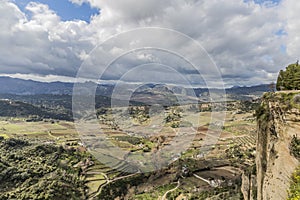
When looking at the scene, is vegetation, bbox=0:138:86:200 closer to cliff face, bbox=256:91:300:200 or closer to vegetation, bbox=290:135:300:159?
cliff face, bbox=256:91:300:200

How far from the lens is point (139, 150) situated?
179 feet

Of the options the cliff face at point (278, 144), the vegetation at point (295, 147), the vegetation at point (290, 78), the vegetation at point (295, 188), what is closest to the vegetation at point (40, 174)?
the cliff face at point (278, 144)

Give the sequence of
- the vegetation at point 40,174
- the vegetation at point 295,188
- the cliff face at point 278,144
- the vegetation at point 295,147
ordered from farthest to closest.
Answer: the vegetation at point 40,174 → the cliff face at point 278,144 → the vegetation at point 295,147 → the vegetation at point 295,188

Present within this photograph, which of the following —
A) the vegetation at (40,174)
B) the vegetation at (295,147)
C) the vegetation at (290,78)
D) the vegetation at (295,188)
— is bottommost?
the vegetation at (40,174)

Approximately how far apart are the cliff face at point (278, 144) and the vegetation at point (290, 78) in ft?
12.4

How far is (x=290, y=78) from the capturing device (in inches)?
749

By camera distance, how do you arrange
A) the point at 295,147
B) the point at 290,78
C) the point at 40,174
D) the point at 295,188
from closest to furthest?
the point at 295,188 → the point at 295,147 → the point at 290,78 → the point at 40,174

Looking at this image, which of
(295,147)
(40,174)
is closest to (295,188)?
(295,147)

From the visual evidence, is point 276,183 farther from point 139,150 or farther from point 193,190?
point 139,150

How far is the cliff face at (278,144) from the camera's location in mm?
12203

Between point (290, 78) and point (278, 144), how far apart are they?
812cm

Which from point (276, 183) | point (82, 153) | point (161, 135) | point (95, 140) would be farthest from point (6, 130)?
point (276, 183)

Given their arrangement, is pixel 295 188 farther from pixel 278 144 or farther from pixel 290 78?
pixel 290 78

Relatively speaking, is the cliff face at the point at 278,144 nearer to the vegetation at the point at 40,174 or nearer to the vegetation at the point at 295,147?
the vegetation at the point at 295,147
